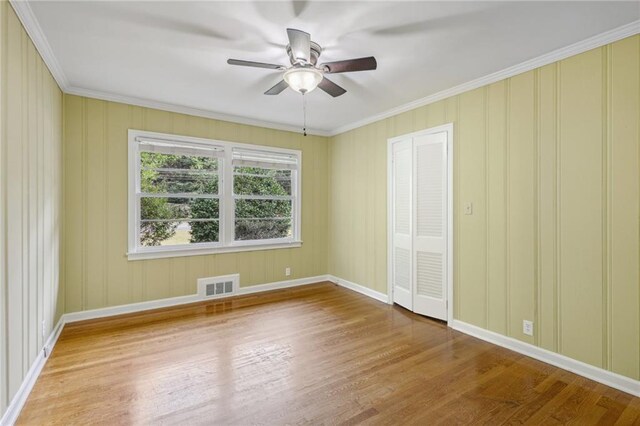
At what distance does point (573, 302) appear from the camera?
247cm

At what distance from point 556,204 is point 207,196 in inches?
155

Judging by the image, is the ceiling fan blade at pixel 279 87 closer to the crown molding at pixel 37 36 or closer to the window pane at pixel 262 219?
the crown molding at pixel 37 36

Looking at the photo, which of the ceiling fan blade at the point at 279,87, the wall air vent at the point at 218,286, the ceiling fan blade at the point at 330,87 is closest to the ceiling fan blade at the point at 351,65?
the ceiling fan blade at the point at 330,87

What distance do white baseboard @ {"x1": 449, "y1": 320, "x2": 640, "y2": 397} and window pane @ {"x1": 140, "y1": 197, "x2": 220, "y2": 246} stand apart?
3384 millimetres

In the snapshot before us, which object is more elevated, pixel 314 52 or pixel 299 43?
pixel 314 52

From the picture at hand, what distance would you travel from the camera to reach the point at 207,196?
4.23m

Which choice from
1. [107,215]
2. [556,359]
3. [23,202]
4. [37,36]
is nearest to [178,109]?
[107,215]

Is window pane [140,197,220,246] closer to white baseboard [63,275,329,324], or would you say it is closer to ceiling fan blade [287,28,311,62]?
white baseboard [63,275,329,324]

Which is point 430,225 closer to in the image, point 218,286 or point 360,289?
point 360,289

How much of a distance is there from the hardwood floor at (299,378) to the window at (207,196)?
3.55ft

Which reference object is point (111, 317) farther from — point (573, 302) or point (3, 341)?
point (573, 302)

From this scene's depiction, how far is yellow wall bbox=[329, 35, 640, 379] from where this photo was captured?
7.29ft

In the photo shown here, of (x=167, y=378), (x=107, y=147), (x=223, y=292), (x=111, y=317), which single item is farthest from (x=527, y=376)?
(x=107, y=147)

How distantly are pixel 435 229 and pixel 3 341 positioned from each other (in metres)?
3.70
